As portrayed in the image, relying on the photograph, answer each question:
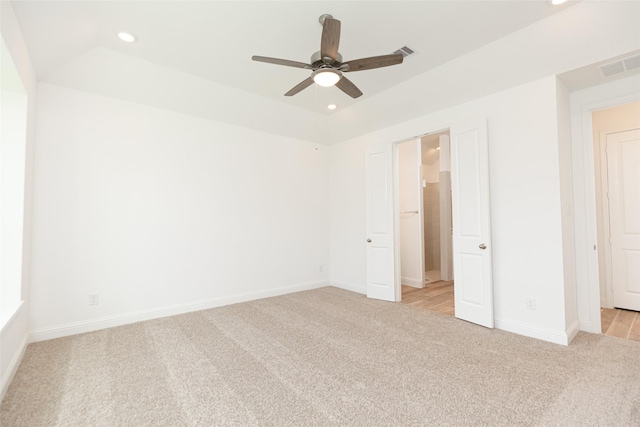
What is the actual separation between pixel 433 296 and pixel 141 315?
4.31 meters

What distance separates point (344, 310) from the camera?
3.99m

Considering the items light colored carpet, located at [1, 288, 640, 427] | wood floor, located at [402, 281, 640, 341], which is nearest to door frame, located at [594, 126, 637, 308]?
wood floor, located at [402, 281, 640, 341]

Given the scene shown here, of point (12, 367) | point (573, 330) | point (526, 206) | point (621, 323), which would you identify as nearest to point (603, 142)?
point (526, 206)

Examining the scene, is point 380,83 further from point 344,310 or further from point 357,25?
point 344,310

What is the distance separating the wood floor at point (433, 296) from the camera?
418 centimetres

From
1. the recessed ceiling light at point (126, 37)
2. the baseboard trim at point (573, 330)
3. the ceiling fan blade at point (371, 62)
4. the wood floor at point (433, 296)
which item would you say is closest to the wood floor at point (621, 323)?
the baseboard trim at point (573, 330)

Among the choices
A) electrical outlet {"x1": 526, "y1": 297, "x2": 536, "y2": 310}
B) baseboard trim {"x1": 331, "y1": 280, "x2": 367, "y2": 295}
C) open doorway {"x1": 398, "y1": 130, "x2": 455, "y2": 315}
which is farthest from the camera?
open doorway {"x1": 398, "y1": 130, "x2": 455, "y2": 315}

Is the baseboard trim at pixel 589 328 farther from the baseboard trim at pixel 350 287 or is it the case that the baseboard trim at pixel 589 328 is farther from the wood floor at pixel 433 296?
the baseboard trim at pixel 350 287

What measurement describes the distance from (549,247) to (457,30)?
7.75 feet

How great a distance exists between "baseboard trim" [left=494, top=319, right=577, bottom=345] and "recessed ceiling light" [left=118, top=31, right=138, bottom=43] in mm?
4904

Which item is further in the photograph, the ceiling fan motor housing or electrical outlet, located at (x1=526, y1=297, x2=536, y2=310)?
electrical outlet, located at (x1=526, y1=297, x2=536, y2=310)

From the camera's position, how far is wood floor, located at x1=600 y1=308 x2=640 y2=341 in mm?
3099

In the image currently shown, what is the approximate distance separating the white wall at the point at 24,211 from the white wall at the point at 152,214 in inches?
7.5

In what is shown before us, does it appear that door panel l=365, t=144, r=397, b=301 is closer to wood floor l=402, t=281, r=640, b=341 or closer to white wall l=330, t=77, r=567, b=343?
wood floor l=402, t=281, r=640, b=341
